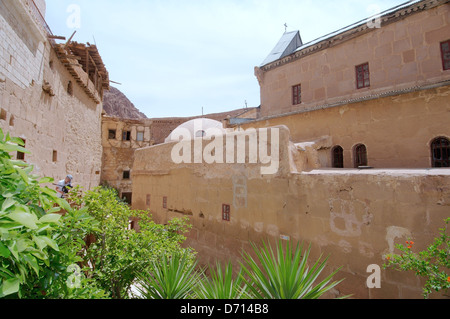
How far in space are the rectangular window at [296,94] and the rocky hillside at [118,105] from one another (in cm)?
3168

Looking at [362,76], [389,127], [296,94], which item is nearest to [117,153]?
[296,94]

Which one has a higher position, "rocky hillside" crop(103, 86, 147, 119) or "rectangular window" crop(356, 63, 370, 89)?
"rocky hillside" crop(103, 86, 147, 119)

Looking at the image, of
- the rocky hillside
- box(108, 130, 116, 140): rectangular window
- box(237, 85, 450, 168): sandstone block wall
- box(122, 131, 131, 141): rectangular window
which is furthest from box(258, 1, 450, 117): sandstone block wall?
the rocky hillside

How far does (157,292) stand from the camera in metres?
2.94

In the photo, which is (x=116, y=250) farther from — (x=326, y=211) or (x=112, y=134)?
(x=112, y=134)

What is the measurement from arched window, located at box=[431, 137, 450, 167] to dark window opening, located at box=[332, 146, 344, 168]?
2.31 meters

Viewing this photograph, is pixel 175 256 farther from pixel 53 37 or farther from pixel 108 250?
pixel 53 37

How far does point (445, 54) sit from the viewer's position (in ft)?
24.1

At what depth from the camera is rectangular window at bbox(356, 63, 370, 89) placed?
8.88 m

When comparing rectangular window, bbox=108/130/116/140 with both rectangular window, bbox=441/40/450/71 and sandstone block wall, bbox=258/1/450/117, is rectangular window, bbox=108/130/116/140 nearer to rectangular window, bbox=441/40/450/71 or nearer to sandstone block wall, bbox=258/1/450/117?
sandstone block wall, bbox=258/1/450/117

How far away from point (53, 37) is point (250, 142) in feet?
27.7

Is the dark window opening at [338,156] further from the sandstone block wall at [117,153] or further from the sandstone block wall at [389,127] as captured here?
the sandstone block wall at [117,153]

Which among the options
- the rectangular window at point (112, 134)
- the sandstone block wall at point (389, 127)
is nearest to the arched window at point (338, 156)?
the sandstone block wall at point (389, 127)
